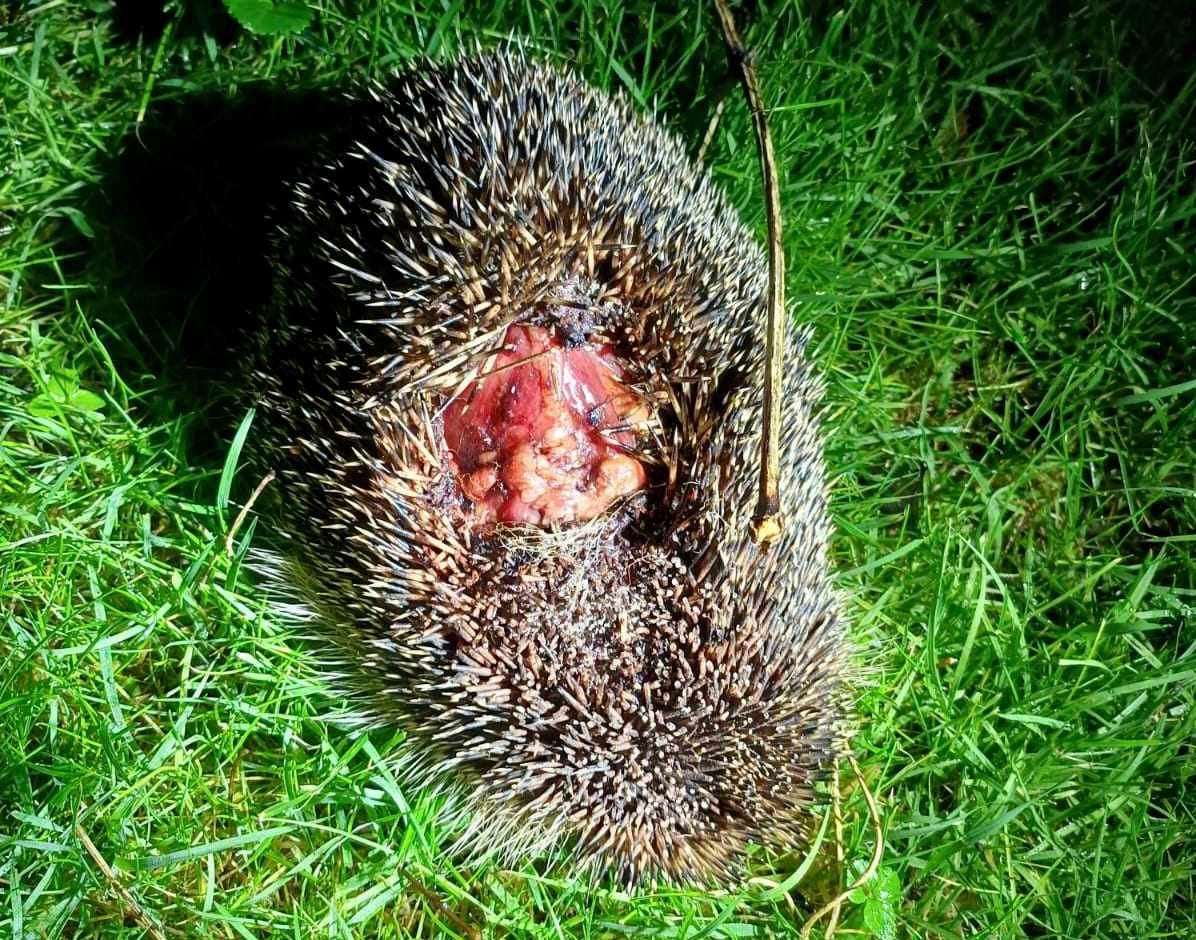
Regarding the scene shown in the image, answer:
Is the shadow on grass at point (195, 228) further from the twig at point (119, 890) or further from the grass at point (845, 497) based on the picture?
the twig at point (119, 890)

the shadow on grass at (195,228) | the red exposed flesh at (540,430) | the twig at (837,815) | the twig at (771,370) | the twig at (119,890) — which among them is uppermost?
the twig at (771,370)

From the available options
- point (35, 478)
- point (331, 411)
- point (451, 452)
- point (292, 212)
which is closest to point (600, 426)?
point (451, 452)

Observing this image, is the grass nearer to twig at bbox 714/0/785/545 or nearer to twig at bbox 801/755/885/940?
twig at bbox 801/755/885/940

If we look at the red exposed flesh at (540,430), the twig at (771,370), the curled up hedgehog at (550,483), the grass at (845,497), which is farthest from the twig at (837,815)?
the red exposed flesh at (540,430)

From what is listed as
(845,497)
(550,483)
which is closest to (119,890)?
(550,483)

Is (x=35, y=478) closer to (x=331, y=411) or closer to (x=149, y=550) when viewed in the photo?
(x=149, y=550)
